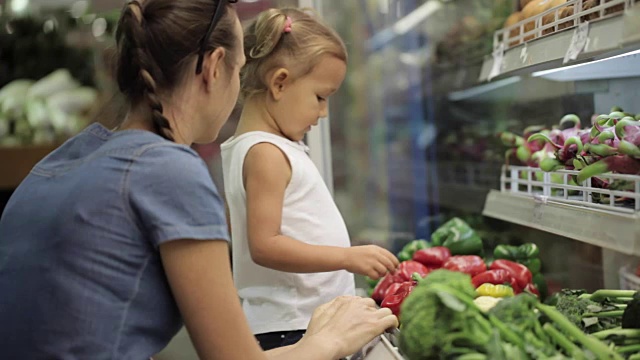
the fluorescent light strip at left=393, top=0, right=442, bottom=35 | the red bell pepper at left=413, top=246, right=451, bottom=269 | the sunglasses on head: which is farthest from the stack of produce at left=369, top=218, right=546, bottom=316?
the fluorescent light strip at left=393, top=0, right=442, bottom=35

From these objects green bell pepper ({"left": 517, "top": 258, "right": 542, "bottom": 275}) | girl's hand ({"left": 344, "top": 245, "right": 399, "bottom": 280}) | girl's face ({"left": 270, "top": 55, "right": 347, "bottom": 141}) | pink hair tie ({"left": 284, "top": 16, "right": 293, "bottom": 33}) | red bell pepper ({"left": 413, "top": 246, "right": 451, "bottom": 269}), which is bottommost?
green bell pepper ({"left": 517, "top": 258, "right": 542, "bottom": 275})

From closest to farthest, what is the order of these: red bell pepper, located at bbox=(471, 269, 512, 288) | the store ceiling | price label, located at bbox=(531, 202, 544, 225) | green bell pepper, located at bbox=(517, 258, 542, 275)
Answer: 1. price label, located at bbox=(531, 202, 544, 225)
2. red bell pepper, located at bbox=(471, 269, 512, 288)
3. green bell pepper, located at bbox=(517, 258, 542, 275)
4. the store ceiling

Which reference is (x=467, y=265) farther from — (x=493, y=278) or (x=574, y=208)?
(x=574, y=208)

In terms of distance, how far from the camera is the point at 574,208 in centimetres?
161

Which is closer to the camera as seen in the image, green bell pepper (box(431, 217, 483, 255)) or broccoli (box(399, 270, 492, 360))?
broccoli (box(399, 270, 492, 360))

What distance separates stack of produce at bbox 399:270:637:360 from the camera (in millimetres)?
998

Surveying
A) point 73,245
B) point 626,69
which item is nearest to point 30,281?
point 73,245

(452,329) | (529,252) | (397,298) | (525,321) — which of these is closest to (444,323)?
(452,329)

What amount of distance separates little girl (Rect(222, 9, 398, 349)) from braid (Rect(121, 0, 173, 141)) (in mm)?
556

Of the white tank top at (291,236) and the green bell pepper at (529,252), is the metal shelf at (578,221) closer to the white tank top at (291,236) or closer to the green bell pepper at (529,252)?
the green bell pepper at (529,252)

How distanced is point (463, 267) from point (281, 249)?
568 millimetres

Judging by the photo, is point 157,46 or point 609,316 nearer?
point 157,46

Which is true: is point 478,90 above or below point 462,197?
above

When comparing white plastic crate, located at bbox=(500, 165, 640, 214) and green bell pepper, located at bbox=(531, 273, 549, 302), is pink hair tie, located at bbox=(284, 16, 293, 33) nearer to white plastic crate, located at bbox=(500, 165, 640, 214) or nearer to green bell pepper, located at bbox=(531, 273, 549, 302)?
white plastic crate, located at bbox=(500, 165, 640, 214)
